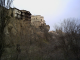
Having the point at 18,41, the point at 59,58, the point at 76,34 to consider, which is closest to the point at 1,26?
the point at 18,41

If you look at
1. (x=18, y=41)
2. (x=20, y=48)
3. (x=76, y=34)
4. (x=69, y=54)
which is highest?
(x=76, y=34)

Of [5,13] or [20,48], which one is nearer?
[5,13]

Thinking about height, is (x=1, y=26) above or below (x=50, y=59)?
above

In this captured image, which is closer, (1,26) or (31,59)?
(1,26)

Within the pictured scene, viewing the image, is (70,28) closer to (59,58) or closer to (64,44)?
(64,44)

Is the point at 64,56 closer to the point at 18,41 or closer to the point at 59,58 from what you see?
the point at 59,58

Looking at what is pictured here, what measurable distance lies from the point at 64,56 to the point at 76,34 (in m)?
2.51

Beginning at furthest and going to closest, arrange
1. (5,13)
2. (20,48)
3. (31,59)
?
1. (20,48)
2. (31,59)
3. (5,13)

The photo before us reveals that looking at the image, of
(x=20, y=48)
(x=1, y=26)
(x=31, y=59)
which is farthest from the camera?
(x=20, y=48)

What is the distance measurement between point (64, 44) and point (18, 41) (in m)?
4.87

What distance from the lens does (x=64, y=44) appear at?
25.2 feet

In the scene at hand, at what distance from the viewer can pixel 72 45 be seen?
720 centimetres

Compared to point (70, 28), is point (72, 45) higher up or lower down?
lower down

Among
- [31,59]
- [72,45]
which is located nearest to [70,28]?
[72,45]
